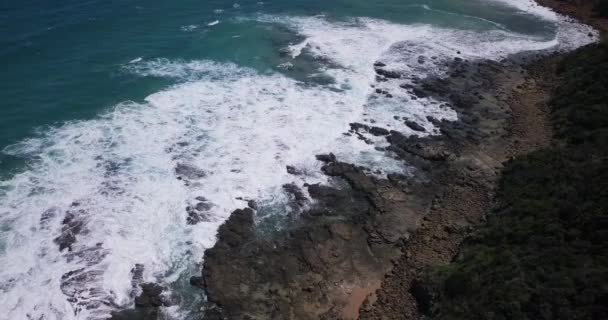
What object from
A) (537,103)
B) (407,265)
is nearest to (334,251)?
(407,265)

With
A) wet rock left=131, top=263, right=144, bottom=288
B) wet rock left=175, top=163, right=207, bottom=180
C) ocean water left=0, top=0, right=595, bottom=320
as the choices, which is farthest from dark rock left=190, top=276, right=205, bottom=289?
wet rock left=175, top=163, right=207, bottom=180

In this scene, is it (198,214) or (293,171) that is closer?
(198,214)

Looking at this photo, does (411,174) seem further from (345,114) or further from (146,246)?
(146,246)

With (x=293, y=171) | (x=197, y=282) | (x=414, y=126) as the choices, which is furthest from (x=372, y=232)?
(x=414, y=126)

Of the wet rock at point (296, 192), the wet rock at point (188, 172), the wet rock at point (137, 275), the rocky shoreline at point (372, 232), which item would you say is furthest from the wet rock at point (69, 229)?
the wet rock at point (296, 192)

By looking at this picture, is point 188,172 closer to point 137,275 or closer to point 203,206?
point 203,206

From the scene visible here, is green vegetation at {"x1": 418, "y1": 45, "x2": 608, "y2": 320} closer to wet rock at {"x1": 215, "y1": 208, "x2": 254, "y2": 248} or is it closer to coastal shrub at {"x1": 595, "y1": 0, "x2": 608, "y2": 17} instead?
wet rock at {"x1": 215, "y1": 208, "x2": 254, "y2": 248}
